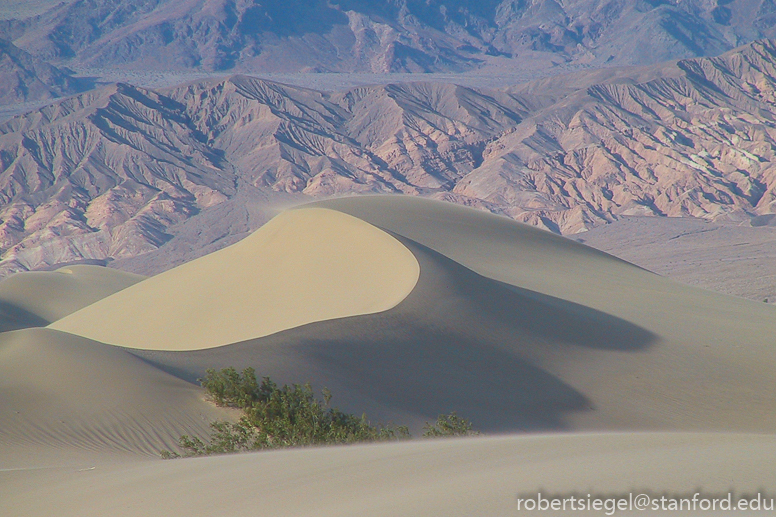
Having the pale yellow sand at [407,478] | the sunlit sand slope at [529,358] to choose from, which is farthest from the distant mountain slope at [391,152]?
the pale yellow sand at [407,478]

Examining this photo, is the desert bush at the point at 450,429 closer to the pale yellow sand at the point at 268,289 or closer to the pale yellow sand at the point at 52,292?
the pale yellow sand at the point at 268,289

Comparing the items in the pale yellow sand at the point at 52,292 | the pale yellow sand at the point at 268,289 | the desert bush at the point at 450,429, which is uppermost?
the pale yellow sand at the point at 52,292

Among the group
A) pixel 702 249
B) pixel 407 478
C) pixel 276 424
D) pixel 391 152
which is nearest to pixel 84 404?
pixel 276 424

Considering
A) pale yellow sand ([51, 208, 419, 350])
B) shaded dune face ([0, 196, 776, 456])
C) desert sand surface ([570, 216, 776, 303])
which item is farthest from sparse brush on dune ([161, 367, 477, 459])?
desert sand surface ([570, 216, 776, 303])

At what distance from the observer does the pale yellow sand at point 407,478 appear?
6.66m

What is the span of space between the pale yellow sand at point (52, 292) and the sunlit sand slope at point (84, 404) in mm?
30536

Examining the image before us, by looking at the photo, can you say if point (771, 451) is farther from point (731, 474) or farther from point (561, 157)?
point (561, 157)

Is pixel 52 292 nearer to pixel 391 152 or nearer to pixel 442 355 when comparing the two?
pixel 442 355

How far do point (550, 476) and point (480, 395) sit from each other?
415 inches

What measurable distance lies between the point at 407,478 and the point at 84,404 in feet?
26.3

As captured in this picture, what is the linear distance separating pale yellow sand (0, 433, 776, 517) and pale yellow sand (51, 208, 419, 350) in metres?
12.2

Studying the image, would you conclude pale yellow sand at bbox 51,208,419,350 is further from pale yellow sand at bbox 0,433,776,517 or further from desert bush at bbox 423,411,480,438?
pale yellow sand at bbox 0,433,776,517

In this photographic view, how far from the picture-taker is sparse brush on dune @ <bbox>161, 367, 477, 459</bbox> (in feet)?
42.3

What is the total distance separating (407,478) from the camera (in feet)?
25.5
